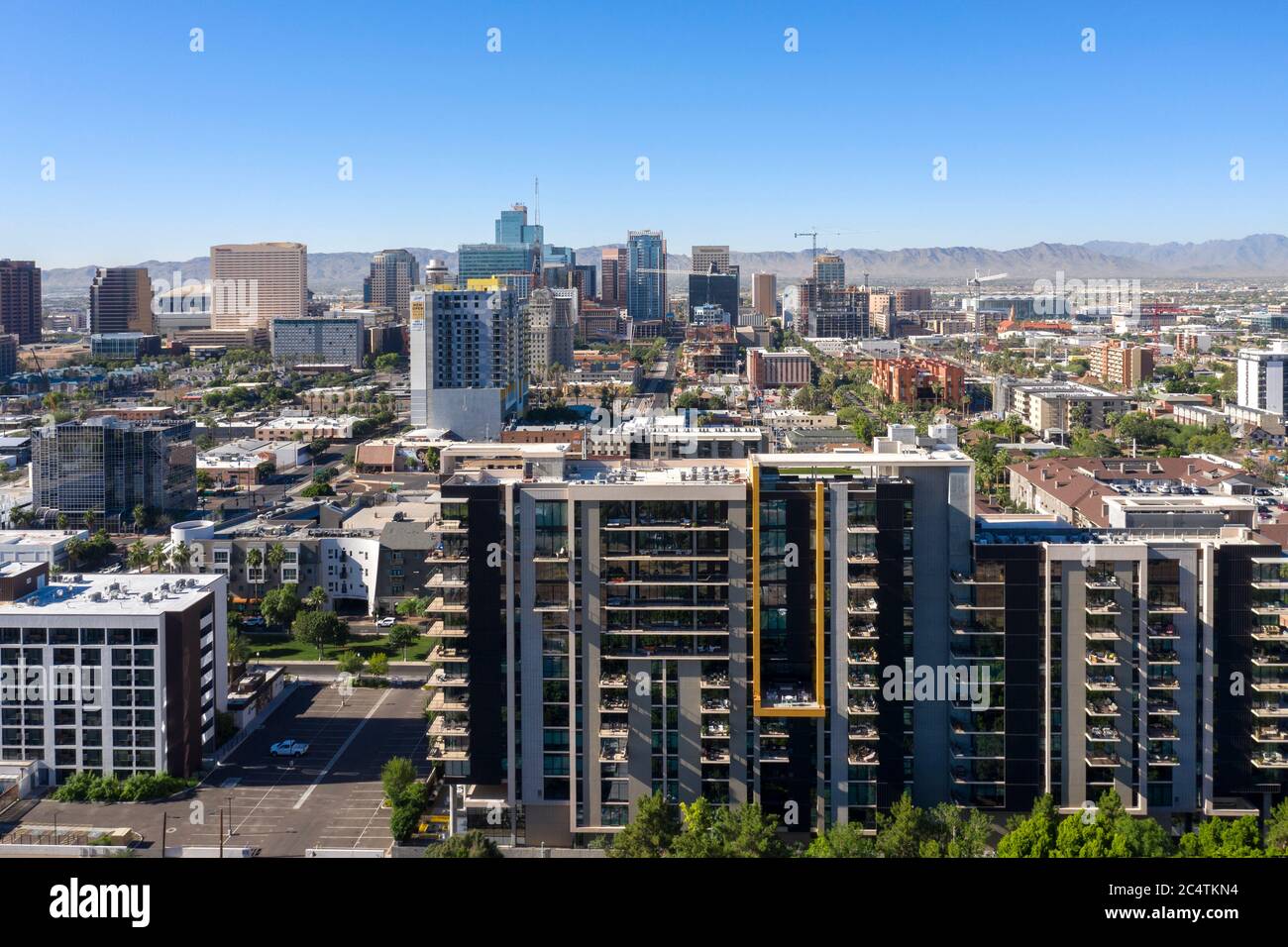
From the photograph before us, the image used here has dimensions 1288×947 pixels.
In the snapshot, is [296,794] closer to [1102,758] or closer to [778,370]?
[1102,758]

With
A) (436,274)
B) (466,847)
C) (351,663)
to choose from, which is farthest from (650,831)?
(436,274)

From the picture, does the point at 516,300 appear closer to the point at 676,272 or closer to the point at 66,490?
the point at 66,490

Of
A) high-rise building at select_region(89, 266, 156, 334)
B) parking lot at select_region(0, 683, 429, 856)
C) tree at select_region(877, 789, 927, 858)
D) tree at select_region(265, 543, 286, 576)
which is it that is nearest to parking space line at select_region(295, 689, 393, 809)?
parking lot at select_region(0, 683, 429, 856)

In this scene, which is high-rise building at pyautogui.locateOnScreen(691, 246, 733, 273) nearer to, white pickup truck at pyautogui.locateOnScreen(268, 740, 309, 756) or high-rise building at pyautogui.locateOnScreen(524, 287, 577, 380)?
high-rise building at pyautogui.locateOnScreen(524, 287, 577, 380)

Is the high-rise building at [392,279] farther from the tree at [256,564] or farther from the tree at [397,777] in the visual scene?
the tree at [397,777]

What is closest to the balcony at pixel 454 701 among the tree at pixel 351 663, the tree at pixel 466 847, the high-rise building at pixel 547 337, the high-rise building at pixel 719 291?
the tree at pixel 466 847
